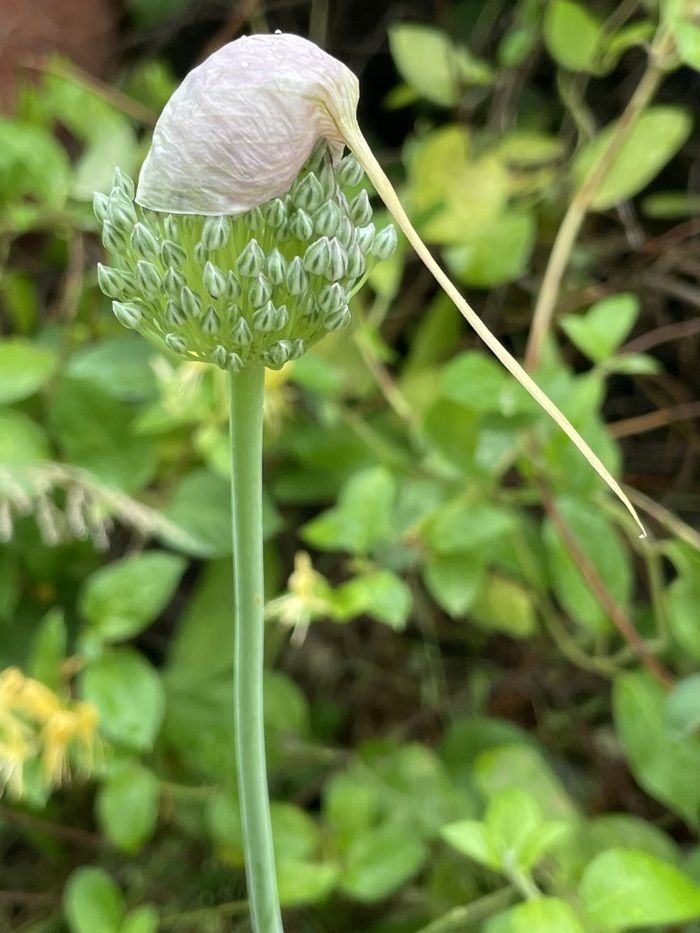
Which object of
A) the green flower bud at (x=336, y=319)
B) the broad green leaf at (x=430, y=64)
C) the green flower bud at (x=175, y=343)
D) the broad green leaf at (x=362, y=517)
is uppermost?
the green flower bud at (x=336, y=319)

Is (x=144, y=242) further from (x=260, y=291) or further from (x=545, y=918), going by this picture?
(x=545, y=918)

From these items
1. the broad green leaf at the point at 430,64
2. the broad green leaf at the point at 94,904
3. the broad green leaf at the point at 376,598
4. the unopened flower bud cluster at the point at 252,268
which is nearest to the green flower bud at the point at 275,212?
the unopened flower bud cluster at the point at 252,268

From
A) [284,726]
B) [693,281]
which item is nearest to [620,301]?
[693,281]

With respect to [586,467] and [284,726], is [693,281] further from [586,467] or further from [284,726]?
[284,726]

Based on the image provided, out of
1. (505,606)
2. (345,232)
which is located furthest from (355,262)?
(505,606)

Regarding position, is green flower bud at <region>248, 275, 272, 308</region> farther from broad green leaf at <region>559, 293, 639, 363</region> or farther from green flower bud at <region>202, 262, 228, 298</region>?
broad green leaf at <region>559, 293, 639, 363</region>

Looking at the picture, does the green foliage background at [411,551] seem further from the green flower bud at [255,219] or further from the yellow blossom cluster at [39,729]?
the green flower bud at [255,219]
